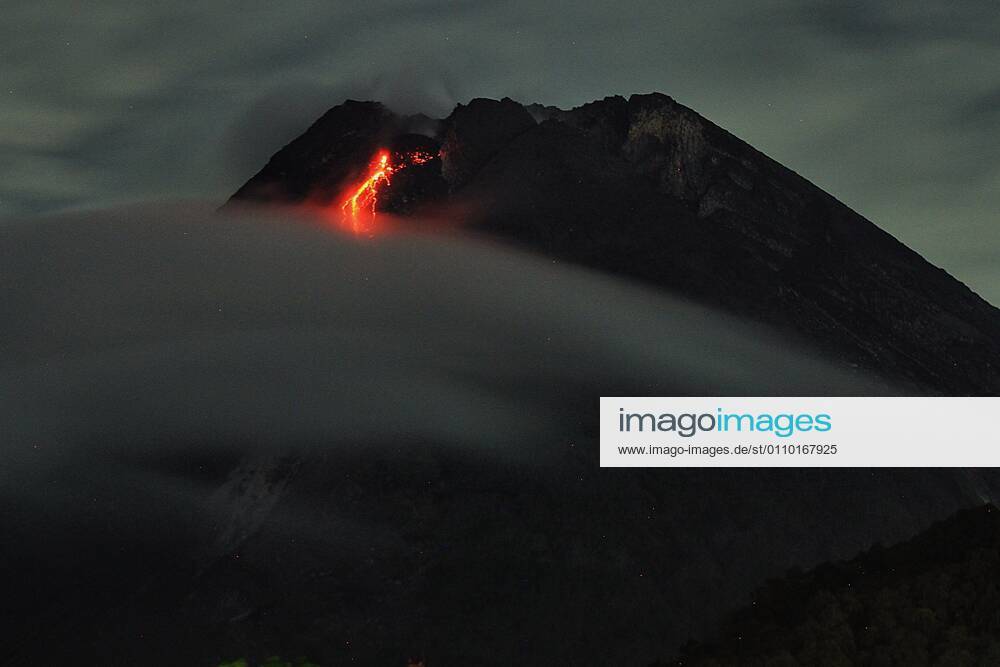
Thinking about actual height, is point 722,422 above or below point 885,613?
above

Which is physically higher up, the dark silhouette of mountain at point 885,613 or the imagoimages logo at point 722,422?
the imagoimages logo at point 722,422

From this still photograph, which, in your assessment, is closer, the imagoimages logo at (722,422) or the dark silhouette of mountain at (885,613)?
the dark silhouette of mountain at (885,613)

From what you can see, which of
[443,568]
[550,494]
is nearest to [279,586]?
[443,568]

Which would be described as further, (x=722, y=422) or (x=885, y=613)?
(x=722, y=422)
